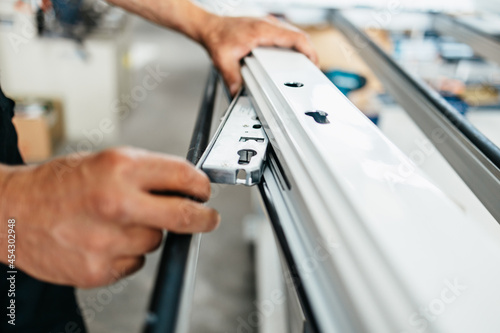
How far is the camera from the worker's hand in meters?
0.45

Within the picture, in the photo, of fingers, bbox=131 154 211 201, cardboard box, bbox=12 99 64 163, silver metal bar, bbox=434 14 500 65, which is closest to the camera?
fingers, bbox=131 154 211 201

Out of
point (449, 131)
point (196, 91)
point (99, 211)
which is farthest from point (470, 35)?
point (196, 91)

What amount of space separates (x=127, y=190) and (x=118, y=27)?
334 cm

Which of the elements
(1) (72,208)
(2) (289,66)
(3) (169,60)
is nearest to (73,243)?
(1) (72,208)

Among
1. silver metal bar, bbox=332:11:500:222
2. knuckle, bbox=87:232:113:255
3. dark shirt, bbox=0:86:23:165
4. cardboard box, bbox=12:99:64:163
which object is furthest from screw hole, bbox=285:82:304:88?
cardboard box, bbox=12:99:64:163

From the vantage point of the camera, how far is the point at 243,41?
3.21ft

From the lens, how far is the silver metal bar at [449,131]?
698mm

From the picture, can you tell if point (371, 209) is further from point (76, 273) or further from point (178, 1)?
point (178, 1)

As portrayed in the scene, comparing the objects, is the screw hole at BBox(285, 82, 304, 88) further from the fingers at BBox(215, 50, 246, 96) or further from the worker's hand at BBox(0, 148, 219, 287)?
the worker's hand at BBox(0, 148, 219, 287)

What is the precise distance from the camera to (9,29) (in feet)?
9.74

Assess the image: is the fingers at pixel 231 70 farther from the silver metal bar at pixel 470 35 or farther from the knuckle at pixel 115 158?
the silver metal bar at pixel 470 35

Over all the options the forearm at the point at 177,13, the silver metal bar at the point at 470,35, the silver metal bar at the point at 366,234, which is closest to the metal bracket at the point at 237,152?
the silver metal bar at the point at 366,234

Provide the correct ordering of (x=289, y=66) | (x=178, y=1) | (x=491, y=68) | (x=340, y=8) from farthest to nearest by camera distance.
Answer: (x=491, y=68)
(x=340, y=8)
(x=178, y=1)
(x=289, y=66)

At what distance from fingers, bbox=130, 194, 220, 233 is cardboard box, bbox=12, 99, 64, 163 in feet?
8.96
